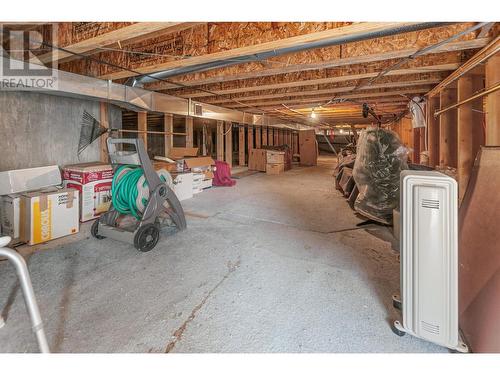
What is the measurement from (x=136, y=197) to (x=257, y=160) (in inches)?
211

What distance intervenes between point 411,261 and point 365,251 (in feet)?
3.61

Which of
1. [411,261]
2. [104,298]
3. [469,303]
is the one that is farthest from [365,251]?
[104,298]

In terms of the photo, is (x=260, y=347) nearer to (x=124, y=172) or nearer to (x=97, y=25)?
(x=124, y=172)

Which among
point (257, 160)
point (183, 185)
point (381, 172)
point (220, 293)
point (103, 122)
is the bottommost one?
point (220, 293)

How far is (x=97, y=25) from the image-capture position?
5.99ft

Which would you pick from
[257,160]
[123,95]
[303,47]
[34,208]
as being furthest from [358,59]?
[257,160]

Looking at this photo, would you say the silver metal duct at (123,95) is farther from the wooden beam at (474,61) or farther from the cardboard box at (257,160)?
the wooden beam at (474,61)

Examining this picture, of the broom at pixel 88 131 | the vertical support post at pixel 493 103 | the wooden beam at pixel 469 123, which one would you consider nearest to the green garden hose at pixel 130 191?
the broom at pixel 88 131

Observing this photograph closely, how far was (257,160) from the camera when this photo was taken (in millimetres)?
7375

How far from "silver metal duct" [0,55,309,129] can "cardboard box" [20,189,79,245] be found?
107cm

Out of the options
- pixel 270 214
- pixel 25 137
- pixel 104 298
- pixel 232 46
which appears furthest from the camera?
pixel 270 214

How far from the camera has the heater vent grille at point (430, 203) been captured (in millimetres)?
1044

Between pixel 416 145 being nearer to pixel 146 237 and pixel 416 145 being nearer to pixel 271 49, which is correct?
pixel 271 49

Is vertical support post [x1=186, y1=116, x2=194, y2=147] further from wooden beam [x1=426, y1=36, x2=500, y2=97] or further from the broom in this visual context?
wooden beam [x1=426, y1=36, x2=500, y2=97]
